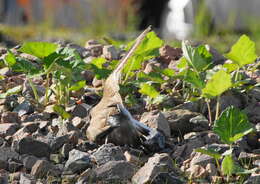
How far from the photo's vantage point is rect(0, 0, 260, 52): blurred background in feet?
28.7

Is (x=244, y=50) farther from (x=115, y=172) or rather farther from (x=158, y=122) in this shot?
(x=115, y=172)

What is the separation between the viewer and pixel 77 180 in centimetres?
248

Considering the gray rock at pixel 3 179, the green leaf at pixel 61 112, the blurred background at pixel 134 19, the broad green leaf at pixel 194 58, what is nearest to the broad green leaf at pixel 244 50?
the broad green leaf at pixel 194 58

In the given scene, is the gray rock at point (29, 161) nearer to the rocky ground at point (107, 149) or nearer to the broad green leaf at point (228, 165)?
the rocky ground at point (107, 149)

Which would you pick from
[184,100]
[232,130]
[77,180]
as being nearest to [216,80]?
[232,130]

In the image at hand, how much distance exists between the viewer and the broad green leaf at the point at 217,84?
2.63 meters

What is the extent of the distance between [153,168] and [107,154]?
25cm

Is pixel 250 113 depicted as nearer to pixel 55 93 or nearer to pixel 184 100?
pixel 184 100

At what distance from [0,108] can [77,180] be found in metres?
0.84

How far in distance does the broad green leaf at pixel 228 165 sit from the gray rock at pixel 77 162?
0.52 m

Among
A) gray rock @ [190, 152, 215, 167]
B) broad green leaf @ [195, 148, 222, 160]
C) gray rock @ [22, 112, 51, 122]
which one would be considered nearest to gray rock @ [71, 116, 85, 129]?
gray rock @ [22, 112, 51, 122]

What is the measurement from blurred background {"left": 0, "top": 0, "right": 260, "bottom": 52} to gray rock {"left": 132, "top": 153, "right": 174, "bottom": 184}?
18.6 feet

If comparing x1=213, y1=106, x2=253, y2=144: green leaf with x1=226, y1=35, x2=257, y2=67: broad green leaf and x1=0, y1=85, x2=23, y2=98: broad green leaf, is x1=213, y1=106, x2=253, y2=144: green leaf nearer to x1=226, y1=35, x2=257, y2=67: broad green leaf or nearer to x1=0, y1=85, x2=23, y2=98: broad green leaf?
x1=226, y1=35, x2=257, y2=67: broad green leaf

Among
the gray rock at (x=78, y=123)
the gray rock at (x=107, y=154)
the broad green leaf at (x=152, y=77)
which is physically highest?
the broad green leaf at (x=152, y=77)
